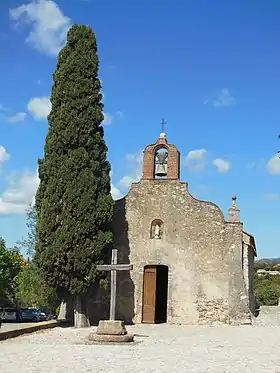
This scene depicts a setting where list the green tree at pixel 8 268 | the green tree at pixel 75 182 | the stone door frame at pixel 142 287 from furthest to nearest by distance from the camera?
the green tree at pixel 8 268 < the stone door frame at pixel 142 287 < the green tree at pixel 75 182

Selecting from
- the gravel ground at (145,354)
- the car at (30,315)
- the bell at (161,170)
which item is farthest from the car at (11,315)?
the gravel ground at (145,354)

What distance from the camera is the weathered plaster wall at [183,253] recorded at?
23203 mm

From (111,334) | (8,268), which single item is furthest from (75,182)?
(8,268)

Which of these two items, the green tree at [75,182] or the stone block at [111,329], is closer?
the stone block at [111,329]

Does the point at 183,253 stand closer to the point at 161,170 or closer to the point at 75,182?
the point at 161,170

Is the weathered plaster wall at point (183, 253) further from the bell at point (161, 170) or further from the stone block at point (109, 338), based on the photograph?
the stone block at point (109, 338)

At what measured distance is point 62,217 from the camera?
20.6 metres

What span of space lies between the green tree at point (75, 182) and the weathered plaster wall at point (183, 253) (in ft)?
9.18

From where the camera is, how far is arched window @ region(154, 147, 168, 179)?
2495 cm

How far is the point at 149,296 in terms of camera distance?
24.0m

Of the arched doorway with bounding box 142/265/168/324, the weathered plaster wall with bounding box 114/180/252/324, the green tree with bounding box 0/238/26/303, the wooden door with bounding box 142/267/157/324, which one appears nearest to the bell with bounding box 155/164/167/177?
the weathered plaster wall with bounding box 114/180/252/324

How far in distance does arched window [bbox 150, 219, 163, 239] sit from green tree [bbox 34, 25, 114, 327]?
10.1 feet

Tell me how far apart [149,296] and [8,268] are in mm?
24418

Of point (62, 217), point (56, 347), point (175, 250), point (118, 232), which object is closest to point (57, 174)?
point (62, 217)
